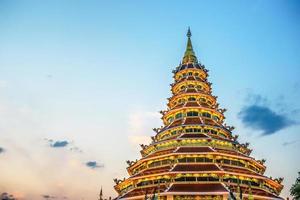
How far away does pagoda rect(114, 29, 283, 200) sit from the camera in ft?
122

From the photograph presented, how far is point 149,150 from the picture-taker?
4831 cm

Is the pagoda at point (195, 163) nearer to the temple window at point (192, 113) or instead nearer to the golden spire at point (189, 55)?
the temple window at point (192, 113)

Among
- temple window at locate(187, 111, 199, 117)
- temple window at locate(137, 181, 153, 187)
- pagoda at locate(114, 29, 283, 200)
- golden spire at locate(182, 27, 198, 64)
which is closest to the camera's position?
pagoda at locate(114, 29, 283, 200)

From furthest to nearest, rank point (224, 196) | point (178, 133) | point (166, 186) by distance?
1. point (178, 133)
2. point (166, 186)
3. point (224, 196)

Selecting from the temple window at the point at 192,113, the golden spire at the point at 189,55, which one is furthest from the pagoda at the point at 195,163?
the golden spire at the point at 189,55

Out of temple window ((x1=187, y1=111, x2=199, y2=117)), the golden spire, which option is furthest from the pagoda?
the golden spire

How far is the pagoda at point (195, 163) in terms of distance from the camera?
3722 cm

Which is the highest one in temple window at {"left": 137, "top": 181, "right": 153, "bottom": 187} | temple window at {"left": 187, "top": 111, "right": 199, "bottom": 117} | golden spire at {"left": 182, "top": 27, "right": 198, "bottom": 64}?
golden spire at {"left": 182, "top": 27, "right": 198, "bottom": 64}

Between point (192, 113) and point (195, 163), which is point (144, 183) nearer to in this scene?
point (195, 163)

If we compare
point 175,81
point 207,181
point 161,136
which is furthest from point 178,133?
point 175,81

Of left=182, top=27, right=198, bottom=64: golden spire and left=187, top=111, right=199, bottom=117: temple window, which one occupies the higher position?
left=182, top=27, right=198, bottom=64: golden spire

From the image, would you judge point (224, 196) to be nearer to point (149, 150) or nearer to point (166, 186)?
point (166, 186)

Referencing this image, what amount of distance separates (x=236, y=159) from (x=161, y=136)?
1227 centimetres

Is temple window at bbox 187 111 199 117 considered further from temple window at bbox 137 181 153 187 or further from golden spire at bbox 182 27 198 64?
golden spire at bbox 182 27 198 64
